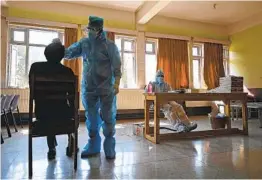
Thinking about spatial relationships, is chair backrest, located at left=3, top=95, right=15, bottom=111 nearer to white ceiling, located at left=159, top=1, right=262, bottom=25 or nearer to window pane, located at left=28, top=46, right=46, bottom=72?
window pane, located at left=28, top=46, right=46, bottom=72

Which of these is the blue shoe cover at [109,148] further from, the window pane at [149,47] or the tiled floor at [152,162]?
the window pane at [149,47]

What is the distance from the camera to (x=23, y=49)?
4.88 meters

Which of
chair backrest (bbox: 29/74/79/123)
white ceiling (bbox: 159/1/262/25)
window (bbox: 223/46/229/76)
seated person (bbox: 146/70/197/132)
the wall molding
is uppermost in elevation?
white ceiling (bbox: 159/1/262/25)

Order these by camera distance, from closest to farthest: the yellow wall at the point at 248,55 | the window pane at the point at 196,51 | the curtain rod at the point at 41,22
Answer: the curtain rod at the point at 41,22, the yellow wall at the point at 248,55, the window pane at the point at 196,51

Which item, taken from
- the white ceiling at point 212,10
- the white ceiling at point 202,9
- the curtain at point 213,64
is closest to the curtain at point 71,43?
the white ceiling at point 202,9

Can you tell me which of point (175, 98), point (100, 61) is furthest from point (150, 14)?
point (100, 61)

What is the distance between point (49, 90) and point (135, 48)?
4.45m

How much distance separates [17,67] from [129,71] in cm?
295

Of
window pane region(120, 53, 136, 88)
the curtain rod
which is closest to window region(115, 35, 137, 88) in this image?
window pane region(120, 53, 136, 88)

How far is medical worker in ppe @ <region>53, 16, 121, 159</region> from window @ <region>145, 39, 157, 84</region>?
393 centimetres

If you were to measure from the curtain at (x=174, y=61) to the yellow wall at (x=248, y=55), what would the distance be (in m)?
1.87

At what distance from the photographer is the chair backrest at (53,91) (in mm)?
1554

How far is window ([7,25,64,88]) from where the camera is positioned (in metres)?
4.74

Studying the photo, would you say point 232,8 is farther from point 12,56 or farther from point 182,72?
point 12,56
